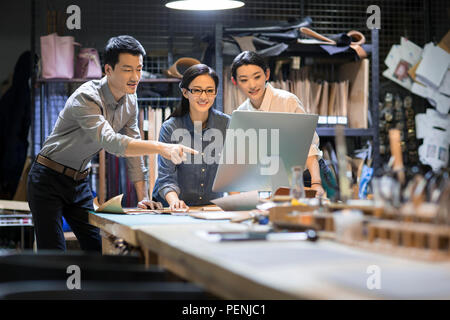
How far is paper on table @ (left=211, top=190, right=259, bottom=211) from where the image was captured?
293cm

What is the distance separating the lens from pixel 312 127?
296cm

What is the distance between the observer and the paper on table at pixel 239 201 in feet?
9.61

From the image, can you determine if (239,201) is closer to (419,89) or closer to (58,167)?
(58,167)

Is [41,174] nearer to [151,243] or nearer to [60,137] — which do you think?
[60,137]

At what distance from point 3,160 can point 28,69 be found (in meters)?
1.02

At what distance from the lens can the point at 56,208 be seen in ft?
11.0

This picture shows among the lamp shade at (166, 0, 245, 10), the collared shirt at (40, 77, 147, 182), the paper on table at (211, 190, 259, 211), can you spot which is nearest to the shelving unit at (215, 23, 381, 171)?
the lamp shade at (166, 0, 245, 10)

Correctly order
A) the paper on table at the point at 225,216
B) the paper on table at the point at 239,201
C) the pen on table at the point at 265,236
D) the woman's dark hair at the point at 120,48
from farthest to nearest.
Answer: the woman's dark hair at the point at 120,48
the paper on table at the point at 239,201
the paper on table at the point at 225,216
the pen on table at the point at 265,236

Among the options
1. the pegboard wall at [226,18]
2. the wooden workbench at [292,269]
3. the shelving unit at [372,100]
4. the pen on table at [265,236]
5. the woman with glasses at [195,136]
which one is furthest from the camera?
the pegboard wall at [226,18]

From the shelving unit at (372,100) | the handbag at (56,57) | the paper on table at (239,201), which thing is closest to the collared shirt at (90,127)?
the paper on table at (239,201)

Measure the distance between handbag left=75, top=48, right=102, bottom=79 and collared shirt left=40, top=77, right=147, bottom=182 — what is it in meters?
2.08

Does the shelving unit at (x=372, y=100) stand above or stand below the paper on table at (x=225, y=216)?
above

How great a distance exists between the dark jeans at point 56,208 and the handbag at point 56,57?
2262mm

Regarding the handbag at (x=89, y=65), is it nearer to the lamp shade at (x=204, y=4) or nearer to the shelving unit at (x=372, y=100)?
the shelving unit at (x=372, y=100)
